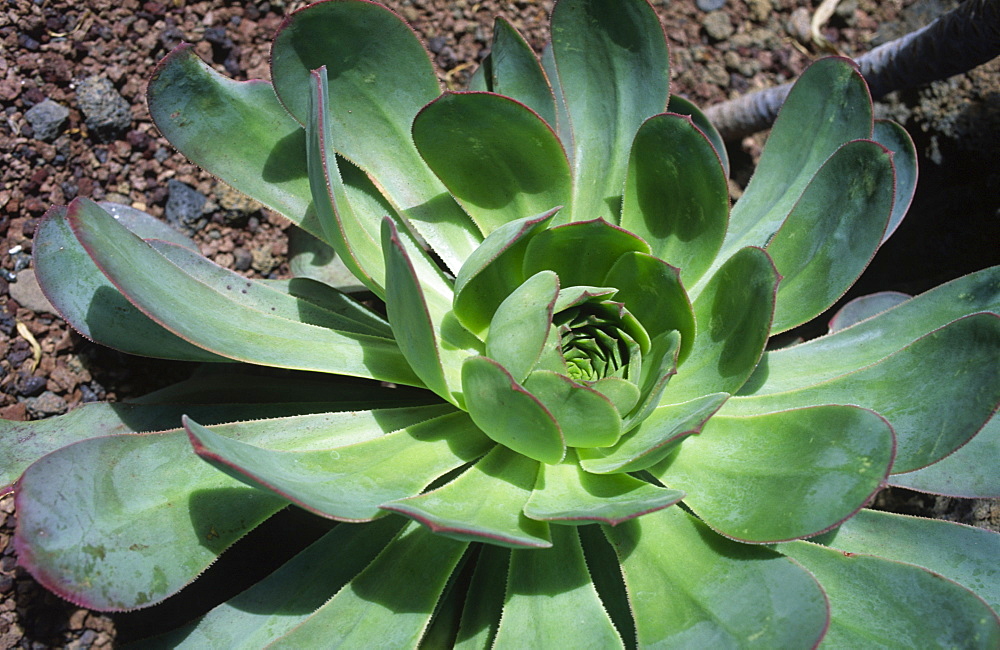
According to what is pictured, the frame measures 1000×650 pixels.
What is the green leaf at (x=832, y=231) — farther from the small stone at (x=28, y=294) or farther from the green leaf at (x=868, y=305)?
the small stone at (x=28, y=294)

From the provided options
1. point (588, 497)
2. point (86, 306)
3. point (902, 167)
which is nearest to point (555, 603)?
point (588, 497)

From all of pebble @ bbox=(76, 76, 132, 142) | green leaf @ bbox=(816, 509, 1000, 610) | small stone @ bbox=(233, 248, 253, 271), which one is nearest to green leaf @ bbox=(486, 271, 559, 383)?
green leaf @ bbox=(816, 509, 1000, 610)

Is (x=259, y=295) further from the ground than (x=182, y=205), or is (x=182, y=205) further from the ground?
(x=259, y=295)

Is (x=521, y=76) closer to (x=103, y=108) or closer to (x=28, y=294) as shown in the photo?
(x=103, y=108)

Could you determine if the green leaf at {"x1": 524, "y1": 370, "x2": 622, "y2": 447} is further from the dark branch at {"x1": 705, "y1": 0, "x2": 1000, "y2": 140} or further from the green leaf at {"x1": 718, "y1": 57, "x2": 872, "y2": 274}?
the dark branch at {"x1": 705, "y1": 0, "x2": 1000, "y2": 140}

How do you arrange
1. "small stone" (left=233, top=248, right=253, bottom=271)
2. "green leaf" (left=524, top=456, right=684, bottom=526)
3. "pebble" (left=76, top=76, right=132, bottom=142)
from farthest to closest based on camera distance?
"small stone" (left=233, top=248, right=253, bottom=271) < "pebble" (left=76, top=76, right=132, bottom=142) < "green leaf" (left=524, top=456, right=684, bottom=526)

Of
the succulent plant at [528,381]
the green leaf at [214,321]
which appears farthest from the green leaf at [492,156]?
the green leaf at [214,321]
